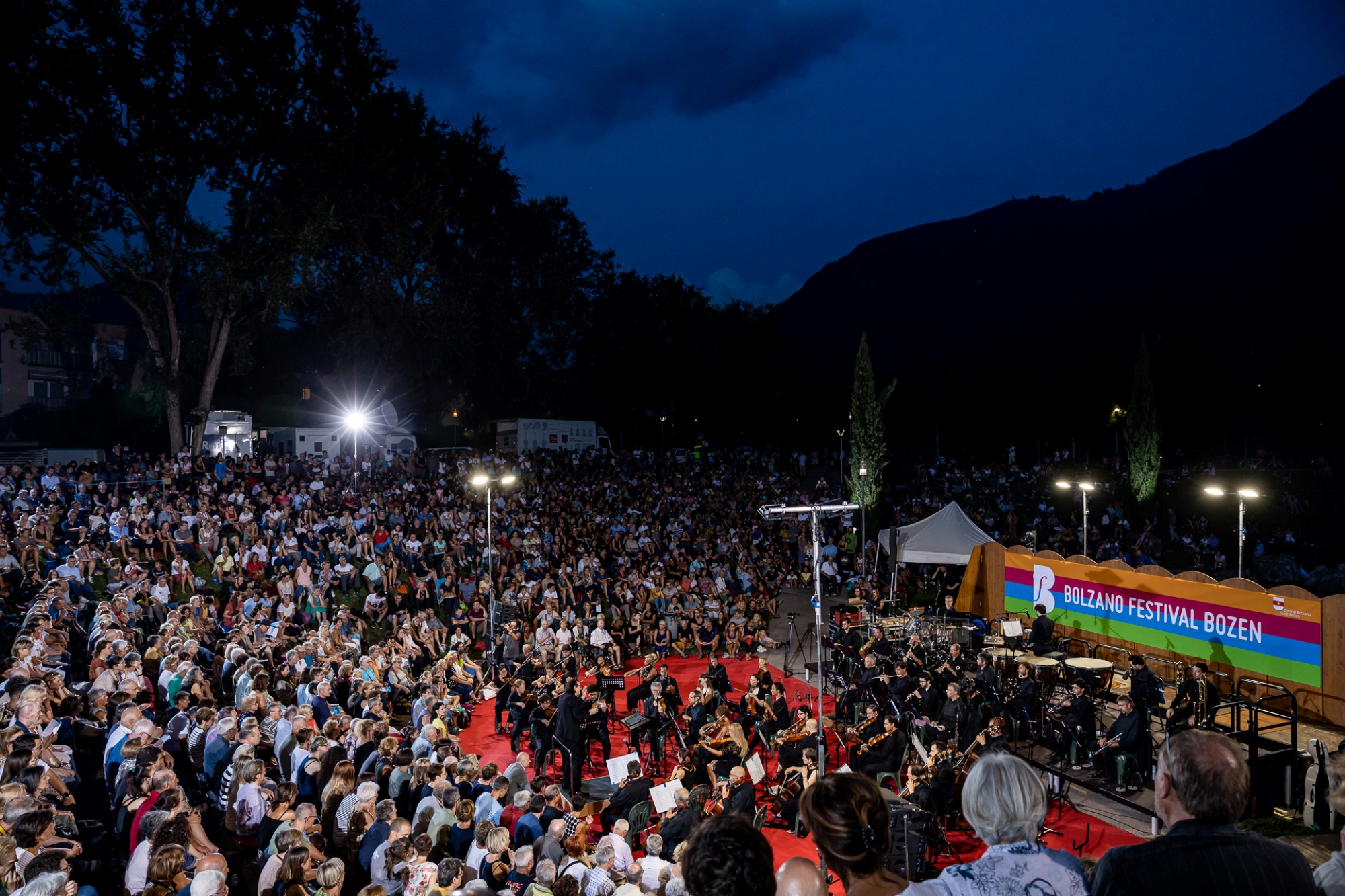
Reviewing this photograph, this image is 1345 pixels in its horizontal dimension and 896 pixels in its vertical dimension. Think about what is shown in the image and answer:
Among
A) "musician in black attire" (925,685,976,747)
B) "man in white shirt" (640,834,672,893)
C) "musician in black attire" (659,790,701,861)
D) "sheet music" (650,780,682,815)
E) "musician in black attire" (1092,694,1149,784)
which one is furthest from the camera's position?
"musician in black attire" (925,685,976,747)

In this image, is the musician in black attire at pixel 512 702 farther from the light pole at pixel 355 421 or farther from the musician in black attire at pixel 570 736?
the light pole at pixel 355 421

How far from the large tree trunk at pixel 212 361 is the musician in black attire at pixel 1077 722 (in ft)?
81.5

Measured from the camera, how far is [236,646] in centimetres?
1112

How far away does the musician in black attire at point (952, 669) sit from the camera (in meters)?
11.8

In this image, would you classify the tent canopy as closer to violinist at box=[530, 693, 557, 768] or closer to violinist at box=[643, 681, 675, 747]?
violinist at box=[643, 681, 675, 747]

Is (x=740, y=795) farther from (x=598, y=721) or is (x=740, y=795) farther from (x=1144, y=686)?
(x=1144, y=686)

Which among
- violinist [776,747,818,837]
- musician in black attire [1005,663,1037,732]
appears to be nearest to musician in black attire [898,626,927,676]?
musician in black attire [1005,663,1037,732]

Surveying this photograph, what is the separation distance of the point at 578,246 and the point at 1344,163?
168 meters

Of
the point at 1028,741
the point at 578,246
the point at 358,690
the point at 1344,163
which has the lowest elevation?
the point at 1028,741

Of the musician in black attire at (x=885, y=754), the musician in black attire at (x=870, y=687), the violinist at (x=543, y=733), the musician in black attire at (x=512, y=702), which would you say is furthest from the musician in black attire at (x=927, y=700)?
the musician in black attire at (x=512, y=702)

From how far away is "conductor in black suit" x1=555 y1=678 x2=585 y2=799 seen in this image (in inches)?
401

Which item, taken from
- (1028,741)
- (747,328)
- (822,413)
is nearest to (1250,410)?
(822,413)

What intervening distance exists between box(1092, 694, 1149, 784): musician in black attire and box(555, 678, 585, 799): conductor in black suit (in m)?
6.47

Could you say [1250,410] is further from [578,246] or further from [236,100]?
[236,100]
